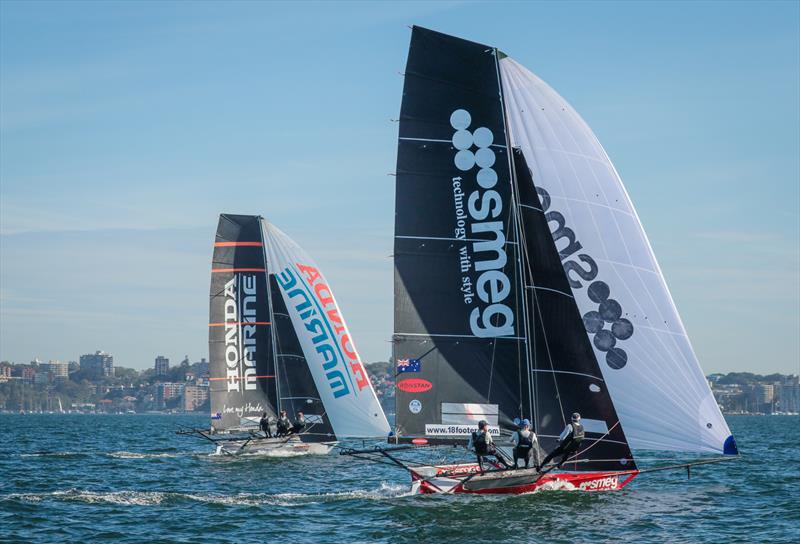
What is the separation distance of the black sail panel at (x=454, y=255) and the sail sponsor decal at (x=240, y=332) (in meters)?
19.4

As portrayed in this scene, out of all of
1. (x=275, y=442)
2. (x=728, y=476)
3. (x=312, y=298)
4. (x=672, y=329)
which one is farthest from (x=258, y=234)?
(x=672, y=329)

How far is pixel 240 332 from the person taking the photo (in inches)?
1724

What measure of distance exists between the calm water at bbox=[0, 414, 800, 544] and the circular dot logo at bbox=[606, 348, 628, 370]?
285 centimetres

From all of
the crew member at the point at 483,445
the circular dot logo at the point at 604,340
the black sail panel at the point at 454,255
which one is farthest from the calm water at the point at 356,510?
the circular dot logo at the point at 604,340

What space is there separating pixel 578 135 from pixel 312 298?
18179 millimetres

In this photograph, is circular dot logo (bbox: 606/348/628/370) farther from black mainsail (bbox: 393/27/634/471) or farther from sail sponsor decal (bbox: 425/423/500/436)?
sail sponsor decal (bbox: 425/423/500/436)

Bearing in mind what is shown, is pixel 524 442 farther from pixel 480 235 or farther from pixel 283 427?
pixel 283 427

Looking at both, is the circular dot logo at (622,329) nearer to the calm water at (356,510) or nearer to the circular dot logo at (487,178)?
the calm water at (356,510)

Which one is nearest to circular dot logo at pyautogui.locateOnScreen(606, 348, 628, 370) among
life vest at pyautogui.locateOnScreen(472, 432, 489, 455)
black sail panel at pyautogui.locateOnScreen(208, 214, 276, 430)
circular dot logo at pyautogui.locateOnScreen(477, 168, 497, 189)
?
life vest at pyautogui.locateOnScreen(472, 432, 489, 455)

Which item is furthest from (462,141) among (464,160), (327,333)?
(327,333)

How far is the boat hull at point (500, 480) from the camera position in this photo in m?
23.8

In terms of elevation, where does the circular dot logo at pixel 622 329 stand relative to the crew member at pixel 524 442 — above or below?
above

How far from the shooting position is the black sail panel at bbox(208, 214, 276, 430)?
43250mm

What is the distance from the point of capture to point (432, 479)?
24.3 m
